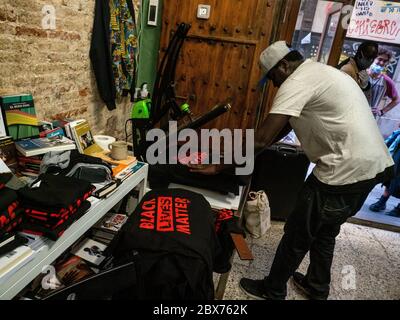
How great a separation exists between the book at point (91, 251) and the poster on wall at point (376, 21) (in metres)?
3.63

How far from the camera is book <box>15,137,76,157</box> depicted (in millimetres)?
1341

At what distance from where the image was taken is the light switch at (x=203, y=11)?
2453 millimetres

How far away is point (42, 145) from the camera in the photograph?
140 centimetres

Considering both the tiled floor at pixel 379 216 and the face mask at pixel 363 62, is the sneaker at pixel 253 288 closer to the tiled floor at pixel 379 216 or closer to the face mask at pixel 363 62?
the tiled floor at pixel 379 216

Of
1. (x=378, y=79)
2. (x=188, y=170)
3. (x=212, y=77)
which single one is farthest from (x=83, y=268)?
(x=378, y=79)

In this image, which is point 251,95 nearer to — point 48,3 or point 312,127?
point 312,127

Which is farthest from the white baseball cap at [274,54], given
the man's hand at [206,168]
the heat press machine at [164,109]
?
the man's hand at [206,168]

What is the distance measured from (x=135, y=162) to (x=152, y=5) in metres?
1.50

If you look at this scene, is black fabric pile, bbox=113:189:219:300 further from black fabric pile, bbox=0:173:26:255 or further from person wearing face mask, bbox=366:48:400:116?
person wearing face mask, bbox=366:48:400:116

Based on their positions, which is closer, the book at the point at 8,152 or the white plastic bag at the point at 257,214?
the book at the point at 8,152

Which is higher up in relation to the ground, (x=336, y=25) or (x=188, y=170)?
(x=336, y=25)

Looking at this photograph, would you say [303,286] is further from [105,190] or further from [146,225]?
[105,190]

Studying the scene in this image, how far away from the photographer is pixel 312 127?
5.12 feet

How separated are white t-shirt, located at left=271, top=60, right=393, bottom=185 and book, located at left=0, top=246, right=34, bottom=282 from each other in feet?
3.89
